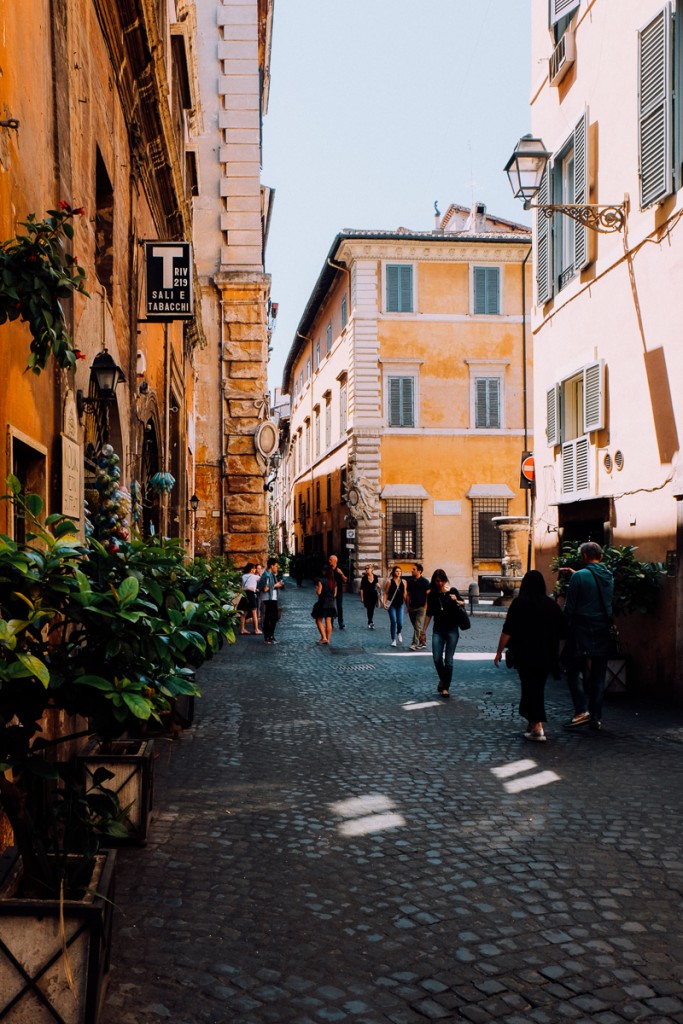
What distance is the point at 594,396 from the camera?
43.9ft

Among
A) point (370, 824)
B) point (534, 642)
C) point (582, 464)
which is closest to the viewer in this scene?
point (370, 824)

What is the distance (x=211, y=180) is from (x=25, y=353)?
1856 cm

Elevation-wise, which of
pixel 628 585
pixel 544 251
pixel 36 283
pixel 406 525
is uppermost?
pixel 544 251

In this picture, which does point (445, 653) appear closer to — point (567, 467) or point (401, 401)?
point (567, 467)

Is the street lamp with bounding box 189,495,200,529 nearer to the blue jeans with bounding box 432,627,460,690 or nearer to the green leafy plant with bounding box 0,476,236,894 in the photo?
the blue jeans with bounding box 432,627,460,690

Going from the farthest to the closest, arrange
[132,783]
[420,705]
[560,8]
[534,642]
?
[560,8], [420,705], [534,642], [132,783]

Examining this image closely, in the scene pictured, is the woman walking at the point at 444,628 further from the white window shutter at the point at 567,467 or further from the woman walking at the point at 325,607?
the woman walking at the point at 325,607

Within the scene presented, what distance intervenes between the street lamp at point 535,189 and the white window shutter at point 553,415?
300cm

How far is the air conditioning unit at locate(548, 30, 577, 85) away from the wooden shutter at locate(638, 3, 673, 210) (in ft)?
8.92

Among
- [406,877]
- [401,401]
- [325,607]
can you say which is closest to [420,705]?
[406,877]

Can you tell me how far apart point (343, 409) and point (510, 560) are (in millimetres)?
12362

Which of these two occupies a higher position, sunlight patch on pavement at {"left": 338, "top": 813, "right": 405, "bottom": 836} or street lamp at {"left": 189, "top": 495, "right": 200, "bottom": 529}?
street lamp at {"left": 189, "top": 495, "right": 200, "bottom": 529}

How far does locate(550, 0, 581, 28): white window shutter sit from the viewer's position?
1409 centimetres

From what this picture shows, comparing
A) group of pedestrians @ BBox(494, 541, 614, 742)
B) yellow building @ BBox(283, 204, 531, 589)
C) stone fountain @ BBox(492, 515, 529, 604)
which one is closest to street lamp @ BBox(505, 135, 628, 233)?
group of pedestrians @ BBox(494, 541, 614, 742)
